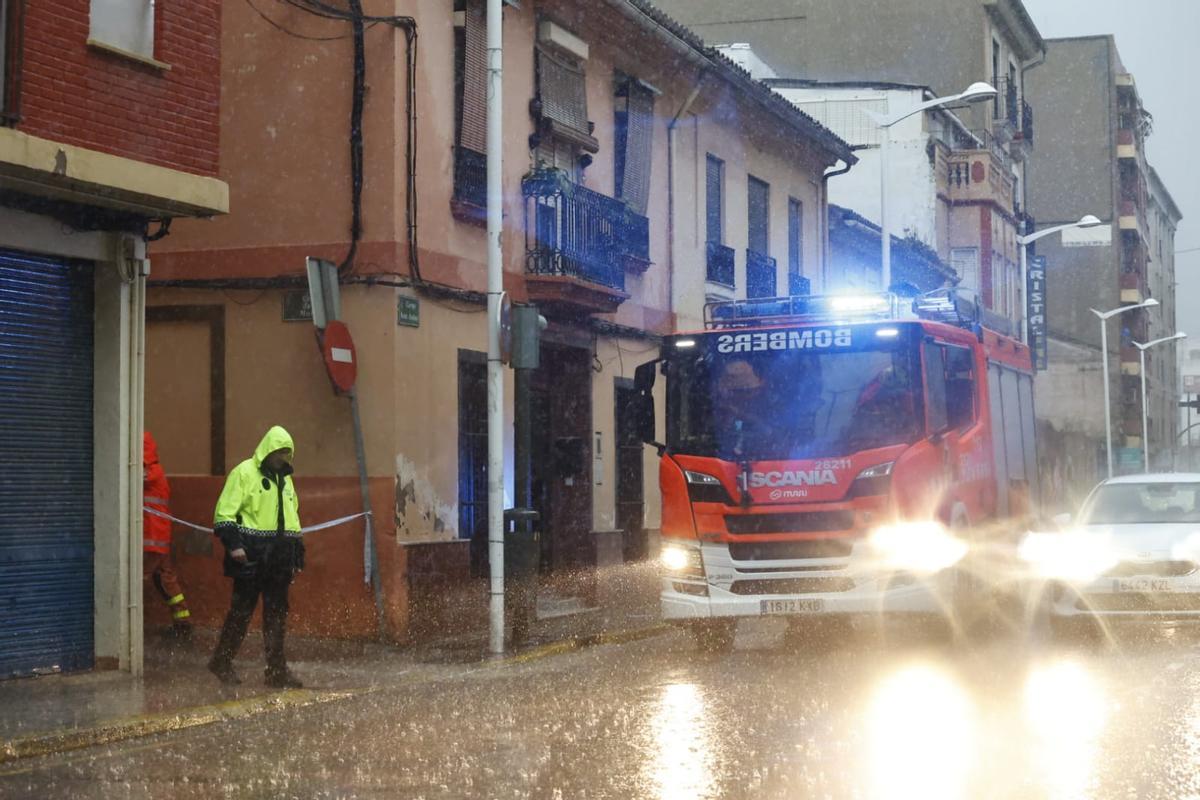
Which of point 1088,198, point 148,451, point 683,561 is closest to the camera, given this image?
point 683,561

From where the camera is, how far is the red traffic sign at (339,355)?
1464cm

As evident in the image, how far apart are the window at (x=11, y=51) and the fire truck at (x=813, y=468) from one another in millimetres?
5702

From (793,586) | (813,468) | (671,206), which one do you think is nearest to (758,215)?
(671,206)

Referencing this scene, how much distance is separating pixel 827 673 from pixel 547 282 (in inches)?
279

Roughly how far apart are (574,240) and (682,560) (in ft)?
18.3

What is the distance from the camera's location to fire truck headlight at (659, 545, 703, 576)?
13.6m

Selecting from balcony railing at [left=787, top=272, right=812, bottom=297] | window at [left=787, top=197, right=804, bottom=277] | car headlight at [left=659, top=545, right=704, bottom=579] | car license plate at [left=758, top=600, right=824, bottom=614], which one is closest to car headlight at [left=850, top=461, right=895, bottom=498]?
car license plate at [left=758, top=600, right=824, bottom=614]

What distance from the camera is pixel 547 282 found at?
58.2 ft

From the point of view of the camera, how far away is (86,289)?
40.5 feet

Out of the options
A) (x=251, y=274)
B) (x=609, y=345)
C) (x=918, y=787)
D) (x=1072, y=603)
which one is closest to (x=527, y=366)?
(x=251, y=274)

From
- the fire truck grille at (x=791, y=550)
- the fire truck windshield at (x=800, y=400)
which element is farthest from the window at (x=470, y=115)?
the fire truck grille at (x=791, y=550)

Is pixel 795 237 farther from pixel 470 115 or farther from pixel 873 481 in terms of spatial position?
pixel 873 481

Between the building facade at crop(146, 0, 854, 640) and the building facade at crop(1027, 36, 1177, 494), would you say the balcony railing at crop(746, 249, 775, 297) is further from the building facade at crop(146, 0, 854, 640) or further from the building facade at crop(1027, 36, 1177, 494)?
the building facade at crop(1027, 36, 1177, 494)

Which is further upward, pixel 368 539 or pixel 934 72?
pixel 934 72
